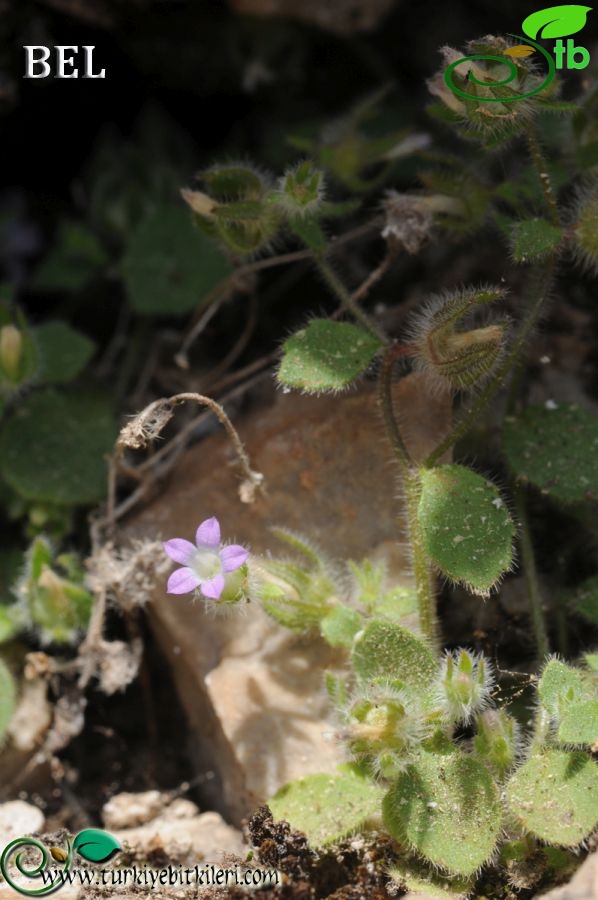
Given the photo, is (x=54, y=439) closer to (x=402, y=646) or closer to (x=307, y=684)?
(x=307, y=684)

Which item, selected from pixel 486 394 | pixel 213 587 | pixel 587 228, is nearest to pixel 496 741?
pixel 213 587

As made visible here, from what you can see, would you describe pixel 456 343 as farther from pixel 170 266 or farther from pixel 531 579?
pixel 170 266

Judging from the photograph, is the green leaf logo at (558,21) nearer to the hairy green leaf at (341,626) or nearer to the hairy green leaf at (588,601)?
the hairy green leaf at (588,601)

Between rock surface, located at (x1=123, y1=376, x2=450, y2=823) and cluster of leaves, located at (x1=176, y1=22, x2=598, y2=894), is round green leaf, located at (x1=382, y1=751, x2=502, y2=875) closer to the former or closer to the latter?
cluster of leaves, located at (x1=176, y1=22, x2=598, y2=894)

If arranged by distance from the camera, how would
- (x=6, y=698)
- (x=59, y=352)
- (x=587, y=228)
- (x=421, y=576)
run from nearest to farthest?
(x=421, y=576), (x=587, y=228), (x=6, y=698), (x=59, y=352)

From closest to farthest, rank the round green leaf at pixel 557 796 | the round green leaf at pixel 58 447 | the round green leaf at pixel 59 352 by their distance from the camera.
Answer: the round green leaf at pixel 557 796, the round green leaf at pixel 58 447, the round green leaf at pixel 59 352

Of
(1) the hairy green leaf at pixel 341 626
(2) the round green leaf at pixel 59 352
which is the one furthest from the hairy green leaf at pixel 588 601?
(2) the round green leaf at pixel 59 352
